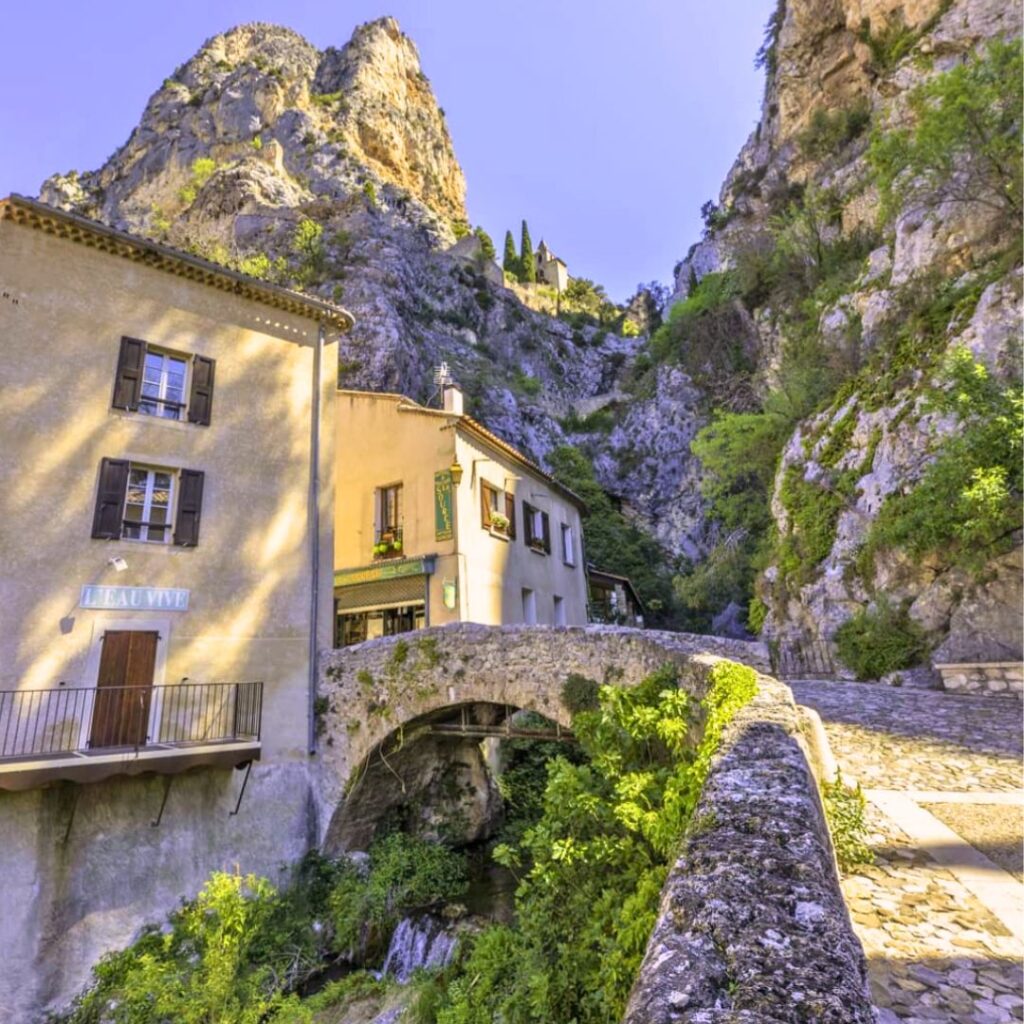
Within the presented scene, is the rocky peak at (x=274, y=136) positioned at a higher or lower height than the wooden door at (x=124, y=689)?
higher

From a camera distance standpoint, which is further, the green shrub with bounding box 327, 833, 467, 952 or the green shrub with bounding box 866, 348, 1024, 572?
the green shrub with bounding box 866, 348, 1024, 572

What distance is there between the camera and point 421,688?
970 cm

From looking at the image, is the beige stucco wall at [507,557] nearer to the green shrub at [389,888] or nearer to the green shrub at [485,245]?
the green shrub at [389,888]

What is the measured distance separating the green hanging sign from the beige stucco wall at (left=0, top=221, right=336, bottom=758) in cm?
272

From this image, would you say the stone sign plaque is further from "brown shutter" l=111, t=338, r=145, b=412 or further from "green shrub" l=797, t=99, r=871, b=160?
Answer: "green shrub" l=797, t=99, r=871, b=160

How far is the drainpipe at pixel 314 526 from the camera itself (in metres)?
10.3

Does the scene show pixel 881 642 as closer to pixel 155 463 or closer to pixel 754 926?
pixel 754 926

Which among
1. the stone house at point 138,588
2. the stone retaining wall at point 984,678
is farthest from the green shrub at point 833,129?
the stone house at point 138,588

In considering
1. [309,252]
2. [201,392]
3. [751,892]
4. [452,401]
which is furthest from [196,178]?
[751,892]

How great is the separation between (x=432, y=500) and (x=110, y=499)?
6548mm

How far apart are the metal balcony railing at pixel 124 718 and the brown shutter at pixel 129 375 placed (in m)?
4.74

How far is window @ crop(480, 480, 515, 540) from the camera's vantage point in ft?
Result: 47.3

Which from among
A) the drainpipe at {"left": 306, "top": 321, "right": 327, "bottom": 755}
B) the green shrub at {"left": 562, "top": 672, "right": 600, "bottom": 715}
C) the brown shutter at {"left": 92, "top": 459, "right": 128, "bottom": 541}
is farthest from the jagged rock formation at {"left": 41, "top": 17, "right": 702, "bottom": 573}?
the green shrub at {"left": 562, "top": 672, "right": 600, "bottom": 715}

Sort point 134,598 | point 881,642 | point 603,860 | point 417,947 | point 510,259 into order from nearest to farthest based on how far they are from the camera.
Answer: point 603,860
point 417,947
point 134,598
point 881,642
point 510,259
